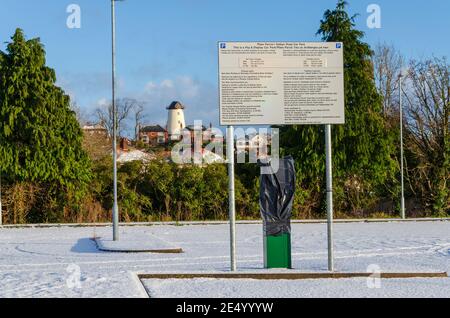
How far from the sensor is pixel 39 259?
666 inches

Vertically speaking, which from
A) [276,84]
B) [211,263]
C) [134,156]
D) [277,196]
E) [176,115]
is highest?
[176,115]

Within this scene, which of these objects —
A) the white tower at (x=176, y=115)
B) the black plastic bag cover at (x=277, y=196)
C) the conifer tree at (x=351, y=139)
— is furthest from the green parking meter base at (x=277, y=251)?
the white tower at (x=176, y=115)

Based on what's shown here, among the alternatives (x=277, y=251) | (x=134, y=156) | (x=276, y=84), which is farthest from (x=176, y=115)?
(x=276, y=84)

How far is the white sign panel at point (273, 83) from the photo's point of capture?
1297 cm

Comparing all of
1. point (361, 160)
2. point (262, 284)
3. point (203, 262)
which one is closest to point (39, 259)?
point (203, 262)

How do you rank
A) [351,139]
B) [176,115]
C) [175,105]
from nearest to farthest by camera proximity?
1. [351,139]
2. [175,105]
3. [176,115]

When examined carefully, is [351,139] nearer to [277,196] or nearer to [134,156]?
[134,156]

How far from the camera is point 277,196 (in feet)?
44.8

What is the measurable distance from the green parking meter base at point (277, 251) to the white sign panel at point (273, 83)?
A: 2.32 m

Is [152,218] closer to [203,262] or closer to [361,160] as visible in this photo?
[361,160]

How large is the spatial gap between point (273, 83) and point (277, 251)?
3.32 meters

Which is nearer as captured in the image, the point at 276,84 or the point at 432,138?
the point at 276,84

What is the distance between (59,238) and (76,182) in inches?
380

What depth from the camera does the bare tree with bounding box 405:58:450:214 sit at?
3806cm
